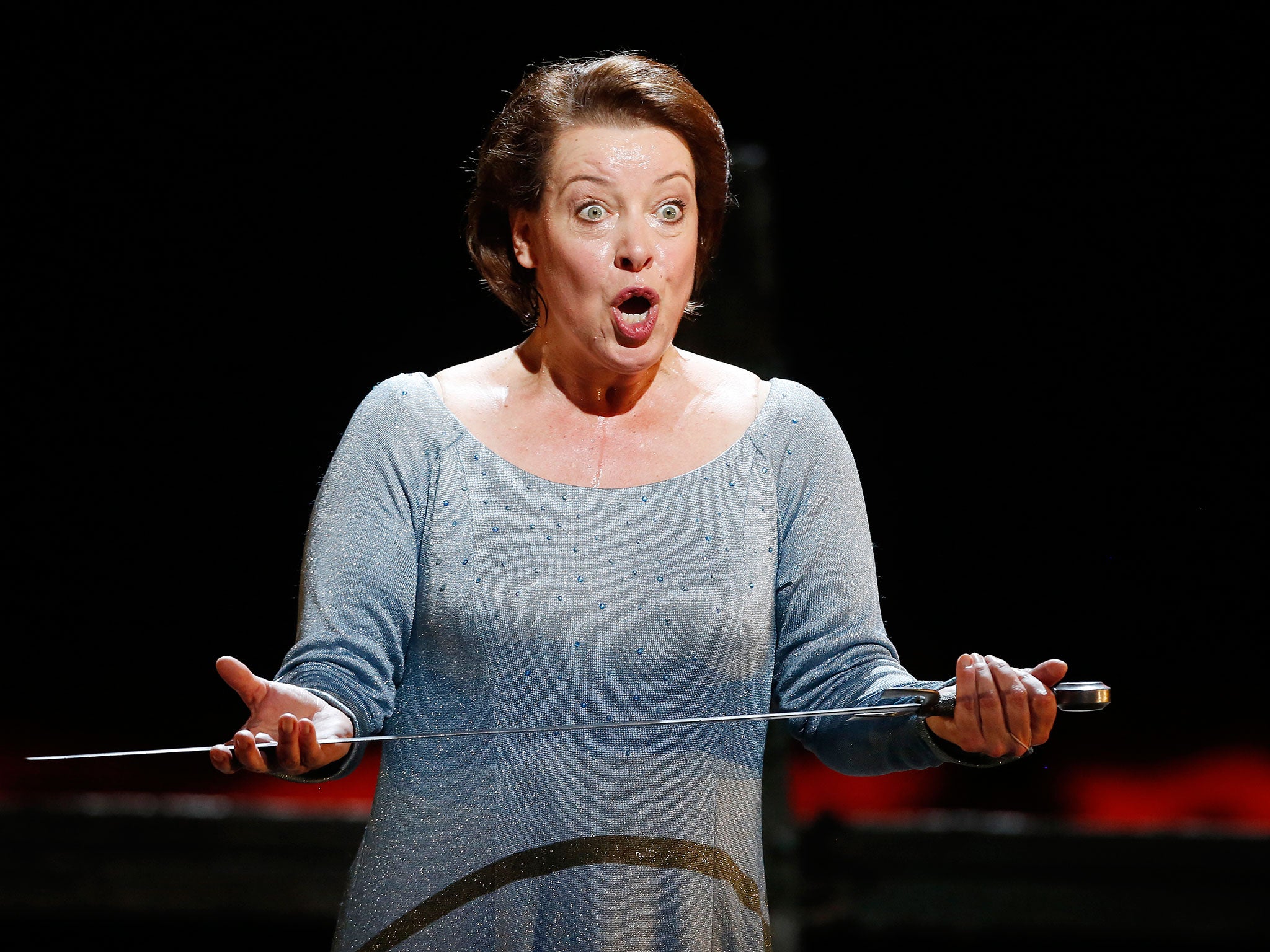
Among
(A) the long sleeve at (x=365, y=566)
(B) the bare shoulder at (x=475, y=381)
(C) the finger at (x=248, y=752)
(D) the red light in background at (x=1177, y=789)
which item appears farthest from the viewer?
(D) the red light in background at (x=1177, y=789)

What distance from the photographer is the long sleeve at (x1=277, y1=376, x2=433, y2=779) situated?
4.04 feet

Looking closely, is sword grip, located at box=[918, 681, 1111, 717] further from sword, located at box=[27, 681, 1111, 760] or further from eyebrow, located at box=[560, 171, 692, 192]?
eyebrow, located at box=[560, 171, 692, 192]

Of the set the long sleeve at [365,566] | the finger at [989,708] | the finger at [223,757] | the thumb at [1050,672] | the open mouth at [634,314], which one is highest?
the open mouth at [634,314]

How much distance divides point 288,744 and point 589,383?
49cm

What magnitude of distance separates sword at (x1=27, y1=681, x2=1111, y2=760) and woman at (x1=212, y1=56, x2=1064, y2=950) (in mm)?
14

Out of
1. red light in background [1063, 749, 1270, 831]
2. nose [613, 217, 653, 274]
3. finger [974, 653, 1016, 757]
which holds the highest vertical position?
nose [613, 217, 653, 274]

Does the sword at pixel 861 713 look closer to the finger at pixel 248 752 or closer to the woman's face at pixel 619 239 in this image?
the finger at pixel 248 752

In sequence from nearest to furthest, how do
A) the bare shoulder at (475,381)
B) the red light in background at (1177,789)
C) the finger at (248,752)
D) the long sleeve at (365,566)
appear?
the finger at (248,752) < the long sleeve at (365,566) < the bare shoulder at (475,381) < the red light in background at (1177,789)

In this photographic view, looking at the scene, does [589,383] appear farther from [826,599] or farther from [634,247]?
[826,599]

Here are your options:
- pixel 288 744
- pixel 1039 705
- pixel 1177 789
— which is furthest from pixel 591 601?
pixel 1177 789

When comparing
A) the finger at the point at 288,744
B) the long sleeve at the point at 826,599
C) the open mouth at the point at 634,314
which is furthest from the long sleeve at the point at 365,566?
the long sleeve at the point at 826,599

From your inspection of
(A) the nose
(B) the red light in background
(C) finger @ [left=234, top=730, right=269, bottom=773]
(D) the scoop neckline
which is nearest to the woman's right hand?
(C) finger @ [left=234, top=730, right=269, bottom=773]

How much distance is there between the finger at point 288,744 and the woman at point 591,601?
0.26 ft

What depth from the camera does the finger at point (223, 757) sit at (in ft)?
3.56
